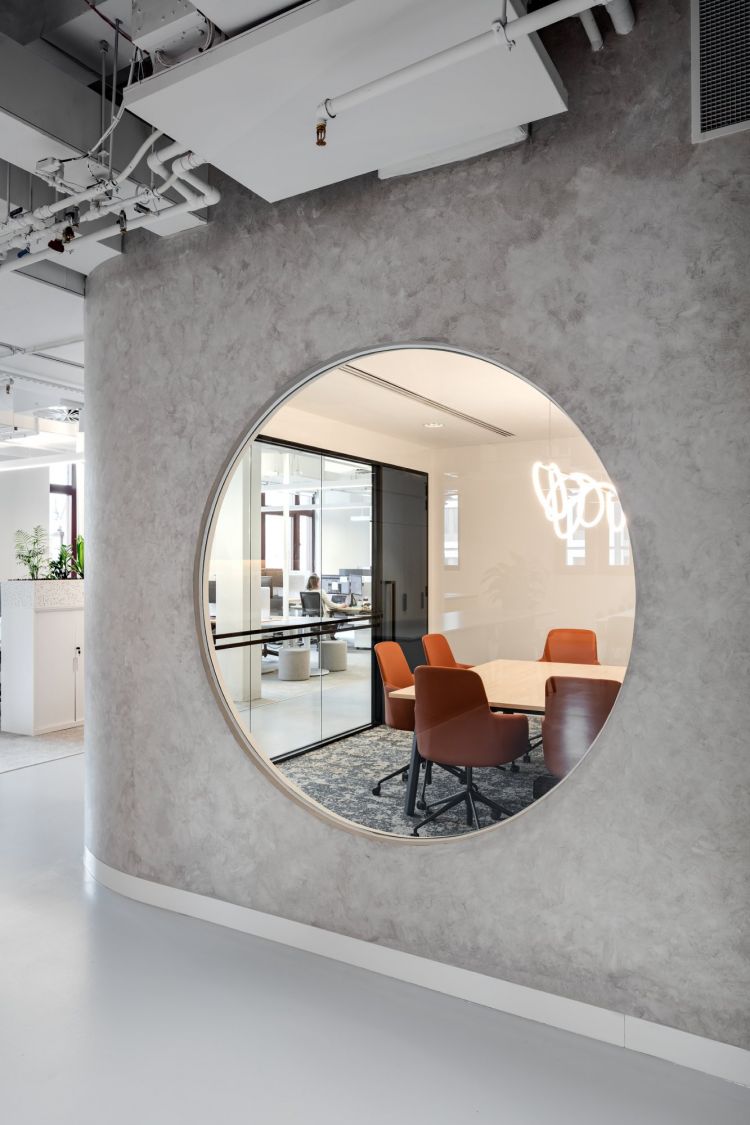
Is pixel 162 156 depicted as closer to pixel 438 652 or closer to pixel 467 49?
pixel 467 49

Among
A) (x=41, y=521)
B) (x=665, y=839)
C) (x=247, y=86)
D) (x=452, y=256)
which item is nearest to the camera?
(x=247, y=86)

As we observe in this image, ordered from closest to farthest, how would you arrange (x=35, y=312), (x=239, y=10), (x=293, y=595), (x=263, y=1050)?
(x=239, y=10), (x=263, y=1050), (x=293, y=595), (x=35, y=312)

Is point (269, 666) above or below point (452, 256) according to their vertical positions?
below

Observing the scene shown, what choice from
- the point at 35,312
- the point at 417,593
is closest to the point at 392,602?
the point at 417,593

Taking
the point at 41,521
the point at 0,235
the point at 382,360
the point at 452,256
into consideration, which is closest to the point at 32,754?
the point at 0,235

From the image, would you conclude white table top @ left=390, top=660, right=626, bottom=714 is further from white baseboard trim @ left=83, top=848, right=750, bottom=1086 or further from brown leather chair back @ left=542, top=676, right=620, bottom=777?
white baseboard trim @ left=83, top=848, right=750, bottom=1086

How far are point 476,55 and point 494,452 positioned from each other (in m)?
1.09

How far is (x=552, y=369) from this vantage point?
2.34 metres

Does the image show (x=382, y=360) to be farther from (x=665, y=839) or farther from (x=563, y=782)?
(x=665, y=839)

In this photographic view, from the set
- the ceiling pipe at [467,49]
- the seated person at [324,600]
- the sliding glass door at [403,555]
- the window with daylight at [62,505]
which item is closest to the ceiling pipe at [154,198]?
the ceiling pipe at [467,49]

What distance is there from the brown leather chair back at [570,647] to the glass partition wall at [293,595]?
27.1 inches

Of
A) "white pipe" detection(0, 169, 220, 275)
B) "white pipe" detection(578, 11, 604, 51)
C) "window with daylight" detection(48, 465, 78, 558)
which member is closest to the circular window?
"white pipe" detection(0, 169, 220, 275)

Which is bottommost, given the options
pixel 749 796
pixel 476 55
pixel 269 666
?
pixel 749 796

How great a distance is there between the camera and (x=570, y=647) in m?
2.37
